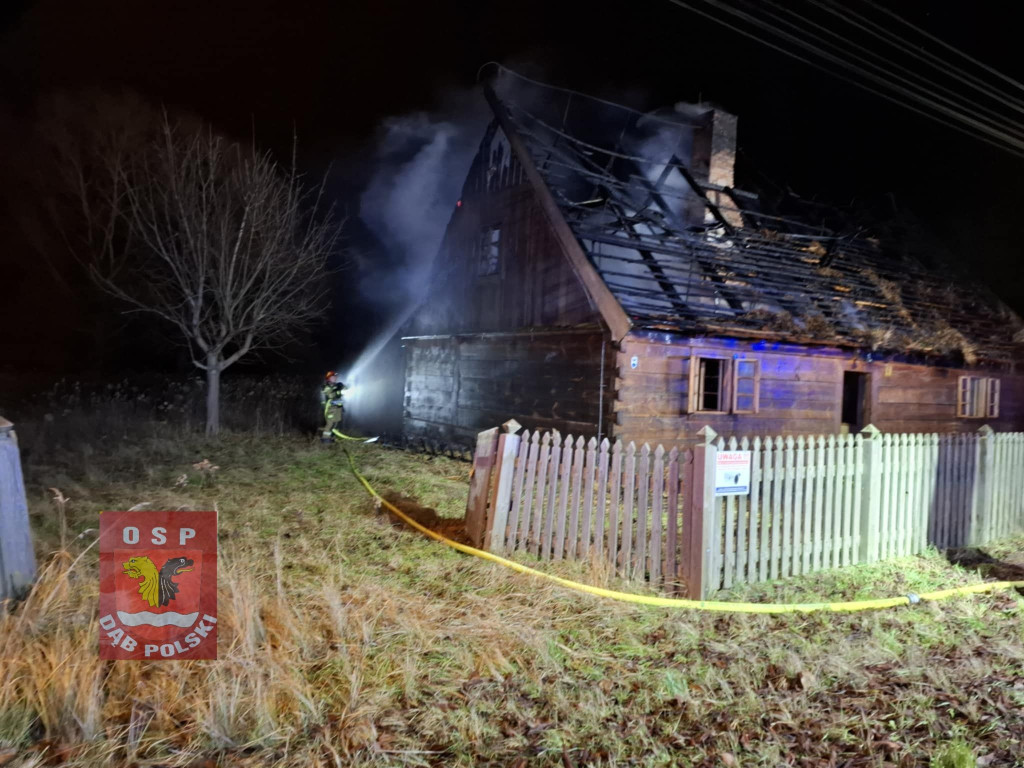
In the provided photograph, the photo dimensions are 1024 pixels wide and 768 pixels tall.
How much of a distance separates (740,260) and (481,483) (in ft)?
33.5

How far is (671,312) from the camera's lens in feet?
40.4

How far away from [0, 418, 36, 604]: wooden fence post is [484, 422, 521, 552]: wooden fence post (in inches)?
156

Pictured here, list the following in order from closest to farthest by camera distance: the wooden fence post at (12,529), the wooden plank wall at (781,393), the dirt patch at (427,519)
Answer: the wooden fence post at (12,529) → the dirt patch at (427,519) → the wooden plank wall at (781,393)

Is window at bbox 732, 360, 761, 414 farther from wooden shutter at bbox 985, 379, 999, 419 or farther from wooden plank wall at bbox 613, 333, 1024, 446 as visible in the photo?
wooden shutter at bbox 985, 379, 999, 419

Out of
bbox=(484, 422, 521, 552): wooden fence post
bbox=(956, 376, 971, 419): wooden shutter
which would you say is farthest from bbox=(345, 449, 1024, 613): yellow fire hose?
bbox=(956, 376, 971, 419): wooden shutter

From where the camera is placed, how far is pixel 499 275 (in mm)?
15281

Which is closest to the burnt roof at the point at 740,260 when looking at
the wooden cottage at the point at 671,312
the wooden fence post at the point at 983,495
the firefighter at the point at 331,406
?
the wooden cottage at the point at 671,312

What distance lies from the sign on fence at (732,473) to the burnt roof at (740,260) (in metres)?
5.88

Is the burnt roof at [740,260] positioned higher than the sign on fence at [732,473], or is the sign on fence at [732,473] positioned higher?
the burnt roof at [740,260]

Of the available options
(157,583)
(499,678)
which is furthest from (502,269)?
(157,583)

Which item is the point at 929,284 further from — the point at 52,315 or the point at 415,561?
the point at 52,315

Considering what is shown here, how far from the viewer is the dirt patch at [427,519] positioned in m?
7.81

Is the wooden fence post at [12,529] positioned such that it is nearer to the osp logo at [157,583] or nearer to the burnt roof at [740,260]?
the osp logo at [157,583]

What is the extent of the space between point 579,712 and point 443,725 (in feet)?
2.54
